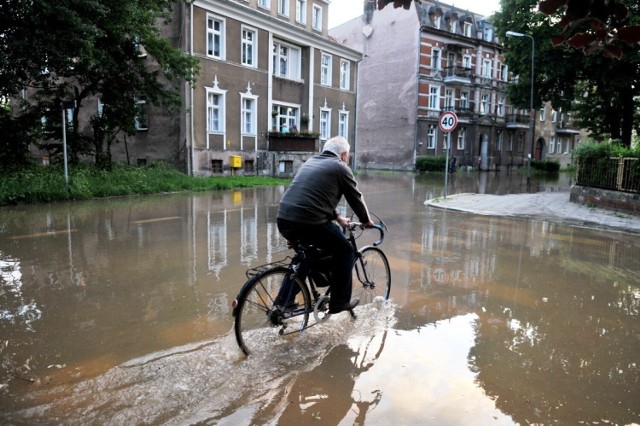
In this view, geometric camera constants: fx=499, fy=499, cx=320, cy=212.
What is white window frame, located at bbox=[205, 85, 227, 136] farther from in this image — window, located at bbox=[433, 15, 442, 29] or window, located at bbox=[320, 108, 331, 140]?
window, located at bbox=[433, 15, 442, 29]

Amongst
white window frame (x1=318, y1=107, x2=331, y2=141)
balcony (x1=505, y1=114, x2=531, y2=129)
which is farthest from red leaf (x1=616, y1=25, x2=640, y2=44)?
balcony (x1=505, y1=114, x2=531, y2=129)

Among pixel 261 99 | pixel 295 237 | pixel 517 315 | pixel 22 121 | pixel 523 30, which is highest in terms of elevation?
pixel 523 30

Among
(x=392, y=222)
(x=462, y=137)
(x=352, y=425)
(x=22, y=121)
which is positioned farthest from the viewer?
(x=462, y=137)

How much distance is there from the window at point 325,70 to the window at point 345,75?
1718 millimetres

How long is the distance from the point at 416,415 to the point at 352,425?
47cm

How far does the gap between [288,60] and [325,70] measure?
12.3ft

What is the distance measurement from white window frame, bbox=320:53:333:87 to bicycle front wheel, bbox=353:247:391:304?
29.1 metres

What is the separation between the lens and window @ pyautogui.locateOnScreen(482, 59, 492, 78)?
51.1 meters

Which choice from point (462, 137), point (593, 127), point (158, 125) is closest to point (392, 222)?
point (158, 125)

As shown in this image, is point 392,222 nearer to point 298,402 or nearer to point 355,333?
point 355,333

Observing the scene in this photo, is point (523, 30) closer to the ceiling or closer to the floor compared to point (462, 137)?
closer to the ceiling

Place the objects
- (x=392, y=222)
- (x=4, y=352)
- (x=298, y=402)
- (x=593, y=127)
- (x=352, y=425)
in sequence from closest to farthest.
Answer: (x=352, y=425) → (x=298, y=402) → (x=4, y=352) → (x=392, y=222) → (x=593, y=127)

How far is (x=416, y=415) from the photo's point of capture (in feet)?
11.3

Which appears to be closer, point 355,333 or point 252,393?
point 252,393
